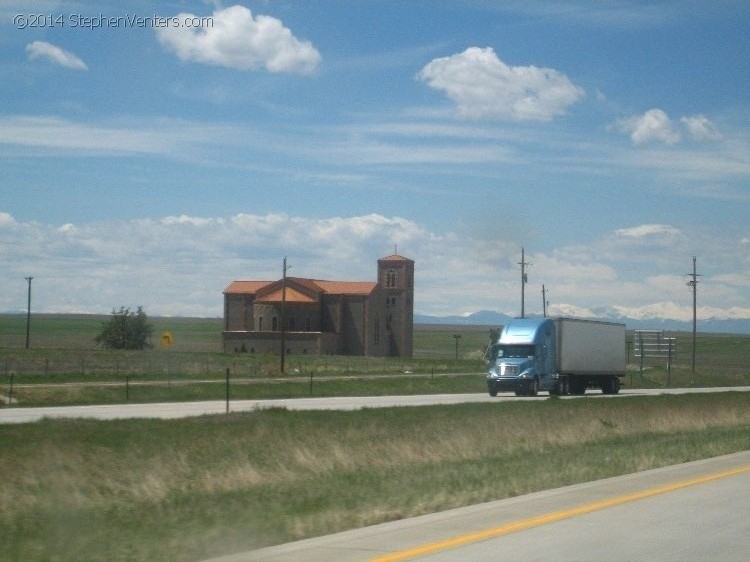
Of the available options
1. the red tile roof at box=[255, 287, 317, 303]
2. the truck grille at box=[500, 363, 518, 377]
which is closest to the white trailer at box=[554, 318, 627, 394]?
the truck grille at box=[500, 363, 518, 377]

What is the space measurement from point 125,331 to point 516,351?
81694 mm

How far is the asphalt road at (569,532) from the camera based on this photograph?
34.3 feet

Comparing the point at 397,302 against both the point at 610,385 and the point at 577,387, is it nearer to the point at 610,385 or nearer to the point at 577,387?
the point at 610,385

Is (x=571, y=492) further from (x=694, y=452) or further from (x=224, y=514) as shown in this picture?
(x=694, y=452)

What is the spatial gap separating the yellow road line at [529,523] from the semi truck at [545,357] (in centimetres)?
3371

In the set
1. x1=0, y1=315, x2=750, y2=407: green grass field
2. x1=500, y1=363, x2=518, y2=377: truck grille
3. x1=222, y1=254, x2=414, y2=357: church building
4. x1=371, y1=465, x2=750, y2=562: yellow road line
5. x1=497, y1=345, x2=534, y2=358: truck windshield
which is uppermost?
x1=222, y1=254, x2=414, y2=357: church building

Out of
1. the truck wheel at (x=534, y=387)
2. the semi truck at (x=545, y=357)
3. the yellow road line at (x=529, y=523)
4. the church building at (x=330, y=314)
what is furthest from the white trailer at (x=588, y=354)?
the church building at (x=330, y=314)

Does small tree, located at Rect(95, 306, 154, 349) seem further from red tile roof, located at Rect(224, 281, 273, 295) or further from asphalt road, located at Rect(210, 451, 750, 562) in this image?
asphalt road, located at Rect(210, 451, 750, 562)

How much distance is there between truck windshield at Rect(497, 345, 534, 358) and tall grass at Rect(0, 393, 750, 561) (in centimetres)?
1983

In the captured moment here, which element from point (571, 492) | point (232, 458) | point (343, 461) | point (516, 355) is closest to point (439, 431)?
point (343, 461)

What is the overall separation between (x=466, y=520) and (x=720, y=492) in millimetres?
4816

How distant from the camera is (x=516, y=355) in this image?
51750 millimetres

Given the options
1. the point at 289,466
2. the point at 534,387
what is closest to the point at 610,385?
the point at 534,387

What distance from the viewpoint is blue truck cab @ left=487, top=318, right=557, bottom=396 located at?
51.3 m
